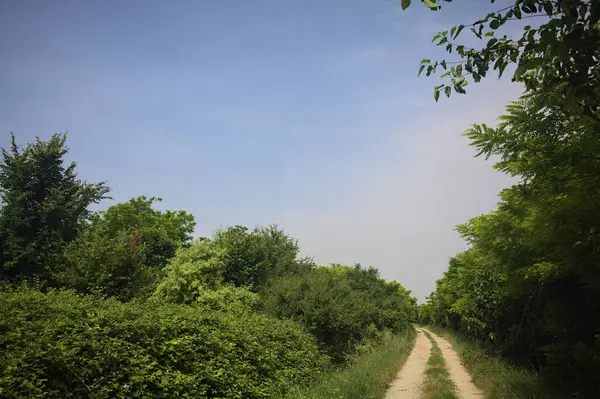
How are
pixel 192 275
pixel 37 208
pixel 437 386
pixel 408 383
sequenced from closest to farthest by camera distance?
pixel 437 386 → pixel 408 383 → pixel 192 275 → pixel 37 208

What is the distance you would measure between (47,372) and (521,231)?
970cm

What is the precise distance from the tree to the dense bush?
60.9 ft

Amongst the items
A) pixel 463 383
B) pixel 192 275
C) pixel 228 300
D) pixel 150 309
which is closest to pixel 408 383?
pixel 463 383

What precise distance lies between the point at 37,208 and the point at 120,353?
1021 inches

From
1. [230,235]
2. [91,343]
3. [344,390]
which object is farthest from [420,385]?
[230,235]

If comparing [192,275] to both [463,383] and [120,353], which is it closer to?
[120,353]

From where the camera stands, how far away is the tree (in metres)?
24.6

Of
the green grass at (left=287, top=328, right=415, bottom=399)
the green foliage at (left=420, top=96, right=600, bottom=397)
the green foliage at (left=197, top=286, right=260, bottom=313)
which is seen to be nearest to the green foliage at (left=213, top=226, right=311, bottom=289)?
the green foliage at (left=197, top=286, right=260, bottom=313)

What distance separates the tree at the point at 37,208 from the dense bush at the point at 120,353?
18.6 metres

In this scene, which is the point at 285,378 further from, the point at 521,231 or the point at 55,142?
the point at 55,142

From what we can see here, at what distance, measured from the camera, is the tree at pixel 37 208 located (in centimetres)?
2459

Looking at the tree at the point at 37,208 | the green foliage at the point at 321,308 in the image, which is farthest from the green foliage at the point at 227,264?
the tree at the point at 37,208

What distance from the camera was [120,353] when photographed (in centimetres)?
657

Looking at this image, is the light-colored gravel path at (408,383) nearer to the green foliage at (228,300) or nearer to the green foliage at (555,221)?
the green foliage at (555,221)
